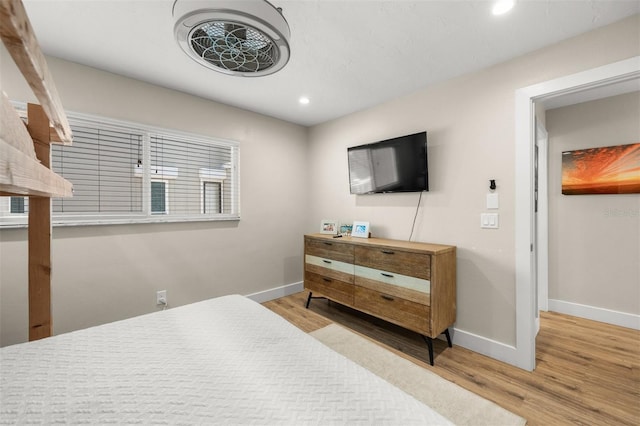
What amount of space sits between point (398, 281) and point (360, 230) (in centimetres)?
87

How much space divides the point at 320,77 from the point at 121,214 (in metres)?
2.16

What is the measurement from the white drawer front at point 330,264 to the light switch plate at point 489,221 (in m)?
1.22

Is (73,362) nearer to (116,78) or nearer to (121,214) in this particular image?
(121,214)

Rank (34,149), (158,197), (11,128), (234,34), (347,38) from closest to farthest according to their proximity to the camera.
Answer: (11,128) < (34,149) < (234,34) < (347,38) < (158,197)

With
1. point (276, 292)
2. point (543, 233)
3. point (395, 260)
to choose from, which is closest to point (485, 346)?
point (395, 260)

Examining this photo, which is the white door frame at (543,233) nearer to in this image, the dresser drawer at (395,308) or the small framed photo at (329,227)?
the dresser drawer at (395,308)

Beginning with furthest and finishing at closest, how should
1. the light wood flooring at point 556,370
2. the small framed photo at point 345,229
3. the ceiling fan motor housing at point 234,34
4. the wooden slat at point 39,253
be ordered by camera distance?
1. the small framed photo at point 345,229
2. the light wood flooring at point 556,370
3. the wooden slat at point 39,253
4. the ceiling fan motor housing at point 234,34

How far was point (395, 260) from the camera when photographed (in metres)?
2.32

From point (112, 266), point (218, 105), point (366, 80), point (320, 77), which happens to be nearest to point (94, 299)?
point (112, 266)

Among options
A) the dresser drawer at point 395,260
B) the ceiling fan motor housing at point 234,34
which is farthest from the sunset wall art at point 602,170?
the ceiling fan motor housing at point 234,34

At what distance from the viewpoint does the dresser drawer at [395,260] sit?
83.7 inches

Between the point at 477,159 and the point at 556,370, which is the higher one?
the point at 477,159

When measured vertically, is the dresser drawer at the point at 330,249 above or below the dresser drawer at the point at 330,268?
above

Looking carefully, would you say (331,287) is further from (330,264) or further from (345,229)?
(345,229)
